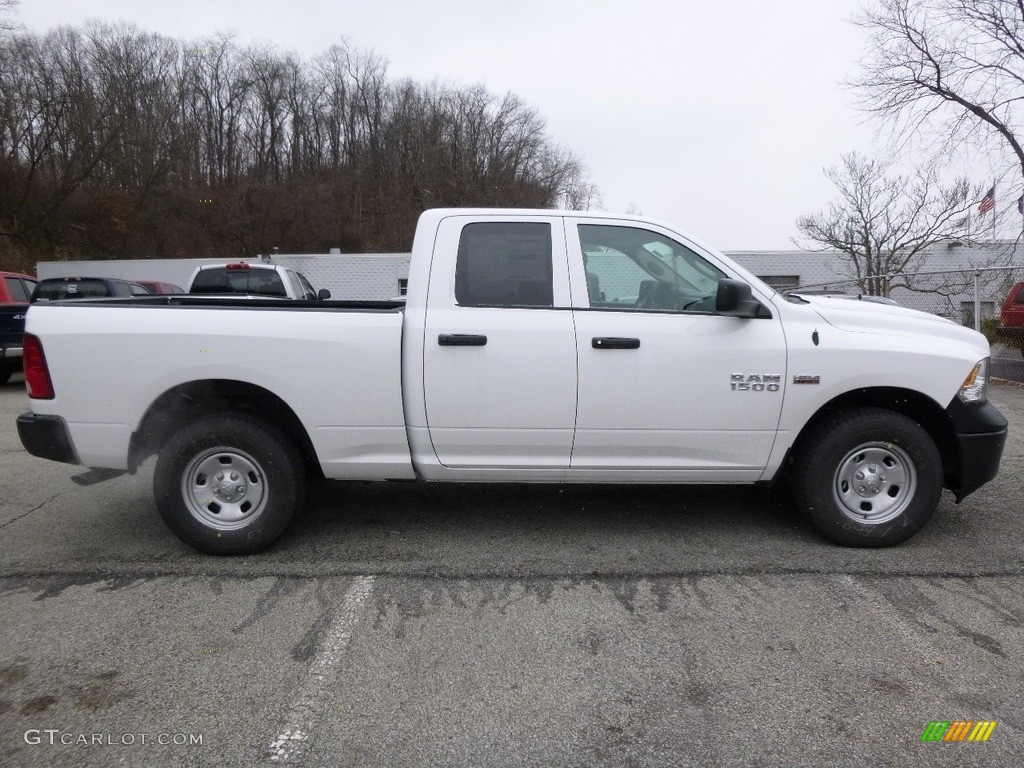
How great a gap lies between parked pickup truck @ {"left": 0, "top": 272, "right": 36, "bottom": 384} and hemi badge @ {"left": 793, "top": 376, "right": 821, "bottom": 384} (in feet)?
37.2

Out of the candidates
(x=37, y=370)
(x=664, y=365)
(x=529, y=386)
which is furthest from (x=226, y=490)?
(x=664, y=365)

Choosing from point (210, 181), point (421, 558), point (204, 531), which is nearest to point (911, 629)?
point (421, 558)

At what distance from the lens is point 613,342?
3.78 m

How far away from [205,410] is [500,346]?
1.77 m

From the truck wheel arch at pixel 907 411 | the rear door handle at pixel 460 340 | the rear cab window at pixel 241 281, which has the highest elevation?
the rear cab window at pixel 241 281

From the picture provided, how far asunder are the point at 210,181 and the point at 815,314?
5440 cm

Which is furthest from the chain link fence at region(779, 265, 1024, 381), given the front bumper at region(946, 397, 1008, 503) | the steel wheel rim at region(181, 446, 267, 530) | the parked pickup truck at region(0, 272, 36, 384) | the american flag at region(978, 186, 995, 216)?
the parked pickup truck at region(0, 272, 36, 384)

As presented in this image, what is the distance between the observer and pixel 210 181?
5059 cm

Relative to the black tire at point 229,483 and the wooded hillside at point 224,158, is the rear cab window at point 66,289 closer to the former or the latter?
the black tire at point 229,483

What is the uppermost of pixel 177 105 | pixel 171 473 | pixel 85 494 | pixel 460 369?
pixel 177 105

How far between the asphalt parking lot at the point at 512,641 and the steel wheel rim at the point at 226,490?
0.86 feet

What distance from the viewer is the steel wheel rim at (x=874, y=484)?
3943 millimetres

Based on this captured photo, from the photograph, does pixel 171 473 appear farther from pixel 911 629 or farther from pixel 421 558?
pixel 911 629
